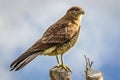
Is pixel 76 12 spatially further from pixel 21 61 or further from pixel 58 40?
pixel 21 61

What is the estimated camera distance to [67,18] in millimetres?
12148

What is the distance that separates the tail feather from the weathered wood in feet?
1.82

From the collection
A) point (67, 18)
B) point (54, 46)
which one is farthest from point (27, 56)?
point (67, 18)

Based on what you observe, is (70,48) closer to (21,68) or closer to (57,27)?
(57,27)

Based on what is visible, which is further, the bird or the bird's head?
the bird's head

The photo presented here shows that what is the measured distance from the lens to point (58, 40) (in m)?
11.0

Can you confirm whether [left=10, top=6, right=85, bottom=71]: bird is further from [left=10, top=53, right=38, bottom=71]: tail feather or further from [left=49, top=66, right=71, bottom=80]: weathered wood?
[left=49, top=66, right=71, bottom=80]: weathered wood

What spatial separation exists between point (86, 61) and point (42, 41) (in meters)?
1.23

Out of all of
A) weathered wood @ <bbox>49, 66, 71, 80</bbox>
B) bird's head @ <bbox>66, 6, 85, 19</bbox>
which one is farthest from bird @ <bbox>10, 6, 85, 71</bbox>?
weathered wood @ <bbox>49, 66, 71, 80</bbox>

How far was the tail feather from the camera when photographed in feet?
31.3

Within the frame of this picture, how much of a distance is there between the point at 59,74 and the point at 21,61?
0.89m

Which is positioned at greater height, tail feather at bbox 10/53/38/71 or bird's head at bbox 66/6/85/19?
bird's head at bbox 66/6/85/19

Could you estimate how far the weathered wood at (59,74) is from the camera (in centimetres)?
976

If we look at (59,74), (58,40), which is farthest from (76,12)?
(59,74)
